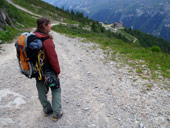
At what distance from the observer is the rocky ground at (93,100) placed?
14.7 ft

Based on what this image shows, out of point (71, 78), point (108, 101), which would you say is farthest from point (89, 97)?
point (71, 78)

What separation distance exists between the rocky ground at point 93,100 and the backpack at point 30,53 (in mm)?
1722

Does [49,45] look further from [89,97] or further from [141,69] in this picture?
[141,69]

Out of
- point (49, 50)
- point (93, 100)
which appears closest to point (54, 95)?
point (49, 50)

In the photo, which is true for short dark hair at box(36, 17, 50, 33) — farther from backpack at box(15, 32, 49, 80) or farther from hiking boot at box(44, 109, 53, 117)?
hiking boot at box(44, 109, 53, 117)

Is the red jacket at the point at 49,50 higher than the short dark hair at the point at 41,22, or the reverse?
the short dark hair at the point at 41,22

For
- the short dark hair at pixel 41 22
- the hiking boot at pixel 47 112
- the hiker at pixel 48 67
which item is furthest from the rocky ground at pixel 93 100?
the short dark hair at pixel 41 22

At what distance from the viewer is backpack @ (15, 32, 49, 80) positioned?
11.4ft

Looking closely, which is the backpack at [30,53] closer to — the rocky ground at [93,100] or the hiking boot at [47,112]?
the hiking boot at [47,112]

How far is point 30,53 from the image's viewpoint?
3.61 meters

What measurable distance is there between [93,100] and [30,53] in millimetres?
3071

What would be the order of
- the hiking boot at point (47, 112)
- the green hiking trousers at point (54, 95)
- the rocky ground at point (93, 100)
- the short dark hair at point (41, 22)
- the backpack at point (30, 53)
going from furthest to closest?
the hiking boot at point (47, 112), the rocky ground at point (93, 100), the green hiking trousers at point (54, 95), the short dark hair at point (41, 22), the backpack at point (30, 53)

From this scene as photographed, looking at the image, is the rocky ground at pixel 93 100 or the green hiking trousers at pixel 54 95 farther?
the rocky ground at pixel 93 100

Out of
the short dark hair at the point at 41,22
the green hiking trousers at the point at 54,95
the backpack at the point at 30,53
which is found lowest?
the green hiking trousers at the point at 54,95
